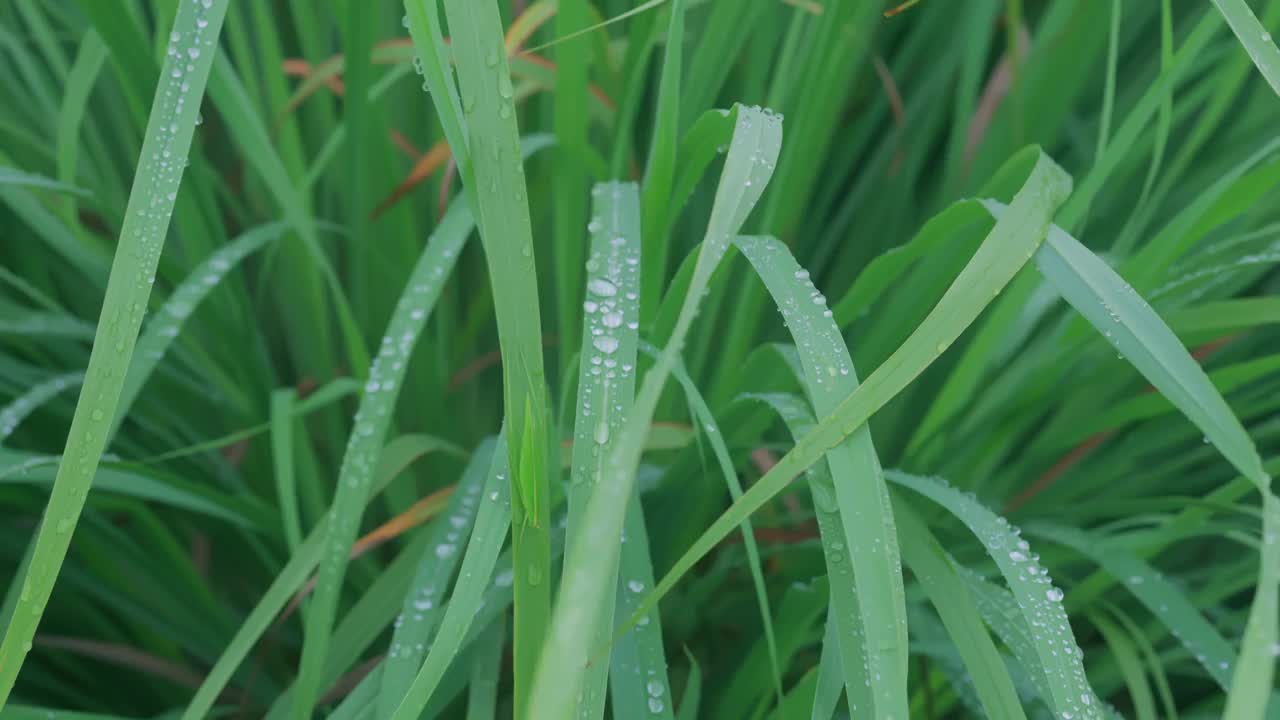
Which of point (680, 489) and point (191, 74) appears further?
point (680, 489)

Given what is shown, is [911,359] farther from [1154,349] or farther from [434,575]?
[434,575]

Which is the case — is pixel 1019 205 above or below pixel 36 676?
above

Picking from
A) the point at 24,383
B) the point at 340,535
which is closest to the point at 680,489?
the point at 340,535

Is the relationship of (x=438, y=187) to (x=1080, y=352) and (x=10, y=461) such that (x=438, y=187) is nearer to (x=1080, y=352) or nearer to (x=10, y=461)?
(x=10, y=461)

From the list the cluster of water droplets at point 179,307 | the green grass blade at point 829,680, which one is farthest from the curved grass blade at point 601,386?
the cluster of water droplets at point 179,307

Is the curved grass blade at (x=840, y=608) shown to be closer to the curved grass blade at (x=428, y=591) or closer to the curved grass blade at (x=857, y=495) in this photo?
the curved grass blade at (x=857, y=495)

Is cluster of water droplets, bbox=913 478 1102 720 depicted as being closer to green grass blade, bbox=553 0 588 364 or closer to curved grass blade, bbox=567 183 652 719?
curved grass blade, bbox=567 183 652 719

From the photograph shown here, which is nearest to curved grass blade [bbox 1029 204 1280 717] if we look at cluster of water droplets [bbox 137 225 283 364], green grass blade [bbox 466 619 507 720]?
green grass blade [bbox 466 619 507 720]
